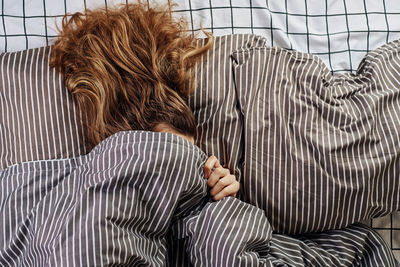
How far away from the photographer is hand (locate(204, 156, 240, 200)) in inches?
33.3

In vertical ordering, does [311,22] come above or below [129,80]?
above

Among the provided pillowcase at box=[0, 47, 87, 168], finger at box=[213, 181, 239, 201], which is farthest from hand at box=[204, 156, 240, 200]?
pillowcase at box=[0, 47, 87, 168]

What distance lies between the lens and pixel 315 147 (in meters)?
0.88

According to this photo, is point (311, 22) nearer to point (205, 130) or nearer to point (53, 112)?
point (205, 130)

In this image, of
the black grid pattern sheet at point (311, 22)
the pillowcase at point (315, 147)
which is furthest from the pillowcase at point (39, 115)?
the pillowcase at point (315, 147)

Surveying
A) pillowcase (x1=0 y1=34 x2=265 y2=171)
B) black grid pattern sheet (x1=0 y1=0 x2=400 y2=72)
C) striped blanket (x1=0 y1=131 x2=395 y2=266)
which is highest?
black grid pattern sheet (x1=0 y1=0 x2=400 y2=72)

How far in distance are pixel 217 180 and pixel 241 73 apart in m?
0.26

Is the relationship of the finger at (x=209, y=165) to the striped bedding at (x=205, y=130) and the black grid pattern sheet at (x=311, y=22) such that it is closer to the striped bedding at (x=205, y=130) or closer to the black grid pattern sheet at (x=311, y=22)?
the striped bedding at (x=205, y=130)

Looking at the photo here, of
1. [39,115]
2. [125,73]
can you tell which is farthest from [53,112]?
[125,73]

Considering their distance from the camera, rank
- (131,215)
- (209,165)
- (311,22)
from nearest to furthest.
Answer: (131,215), (209,165), (311,22)

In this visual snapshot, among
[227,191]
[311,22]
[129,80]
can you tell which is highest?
[311,22]

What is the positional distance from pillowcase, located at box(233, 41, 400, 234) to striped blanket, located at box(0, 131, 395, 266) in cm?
7

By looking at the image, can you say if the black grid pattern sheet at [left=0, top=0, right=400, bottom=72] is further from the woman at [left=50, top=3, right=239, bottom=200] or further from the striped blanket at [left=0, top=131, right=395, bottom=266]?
the striped blanket at [left=0, top=131, right=395, bottom=266]

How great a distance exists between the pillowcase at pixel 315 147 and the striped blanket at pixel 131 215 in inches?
2.9
